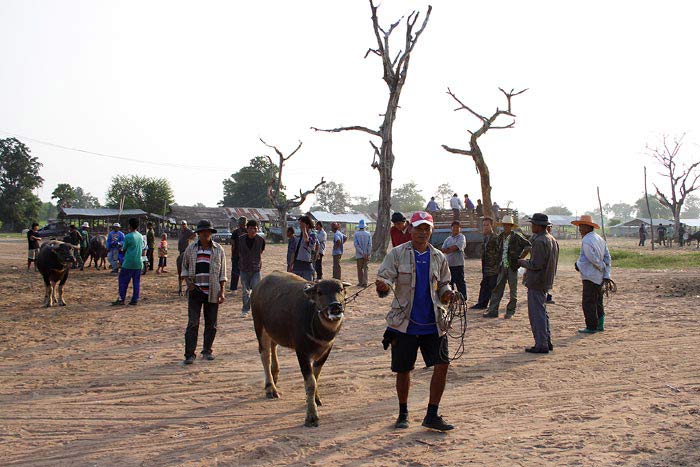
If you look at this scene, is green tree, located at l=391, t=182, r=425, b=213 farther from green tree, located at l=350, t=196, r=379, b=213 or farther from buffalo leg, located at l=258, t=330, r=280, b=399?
buffalo leg, located at l=258, t=330, r=280, b=399

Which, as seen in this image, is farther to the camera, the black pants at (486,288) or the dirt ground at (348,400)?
the black pants at (486,288)

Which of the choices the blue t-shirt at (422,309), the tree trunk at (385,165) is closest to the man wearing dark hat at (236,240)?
the blue t-shirt at (422,309)

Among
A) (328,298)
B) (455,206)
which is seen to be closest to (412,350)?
(328,298)

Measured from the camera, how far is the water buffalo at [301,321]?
19.7ft

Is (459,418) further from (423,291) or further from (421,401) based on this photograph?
(423,291)

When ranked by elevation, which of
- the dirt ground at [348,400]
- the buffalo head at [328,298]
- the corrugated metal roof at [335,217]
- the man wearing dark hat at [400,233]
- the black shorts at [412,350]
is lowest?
the dirt ground at [348,400]

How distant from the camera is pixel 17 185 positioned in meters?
69.4

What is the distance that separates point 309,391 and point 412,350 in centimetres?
115

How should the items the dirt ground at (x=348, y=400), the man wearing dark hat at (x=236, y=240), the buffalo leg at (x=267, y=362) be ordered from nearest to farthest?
the dirt ground at (x=348, y=400), the buffalo leg at (x=267, y=362), the man wearing dark hat at (x=236, y=240)

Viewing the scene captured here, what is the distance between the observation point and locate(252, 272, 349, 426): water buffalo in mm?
5992

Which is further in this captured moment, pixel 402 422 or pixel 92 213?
pixel 92 213

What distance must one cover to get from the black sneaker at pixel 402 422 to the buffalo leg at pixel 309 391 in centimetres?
81

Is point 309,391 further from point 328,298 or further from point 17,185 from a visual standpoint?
point 17,185

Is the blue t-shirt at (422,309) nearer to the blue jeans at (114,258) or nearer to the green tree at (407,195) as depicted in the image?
the blue jeans at (114,258)
